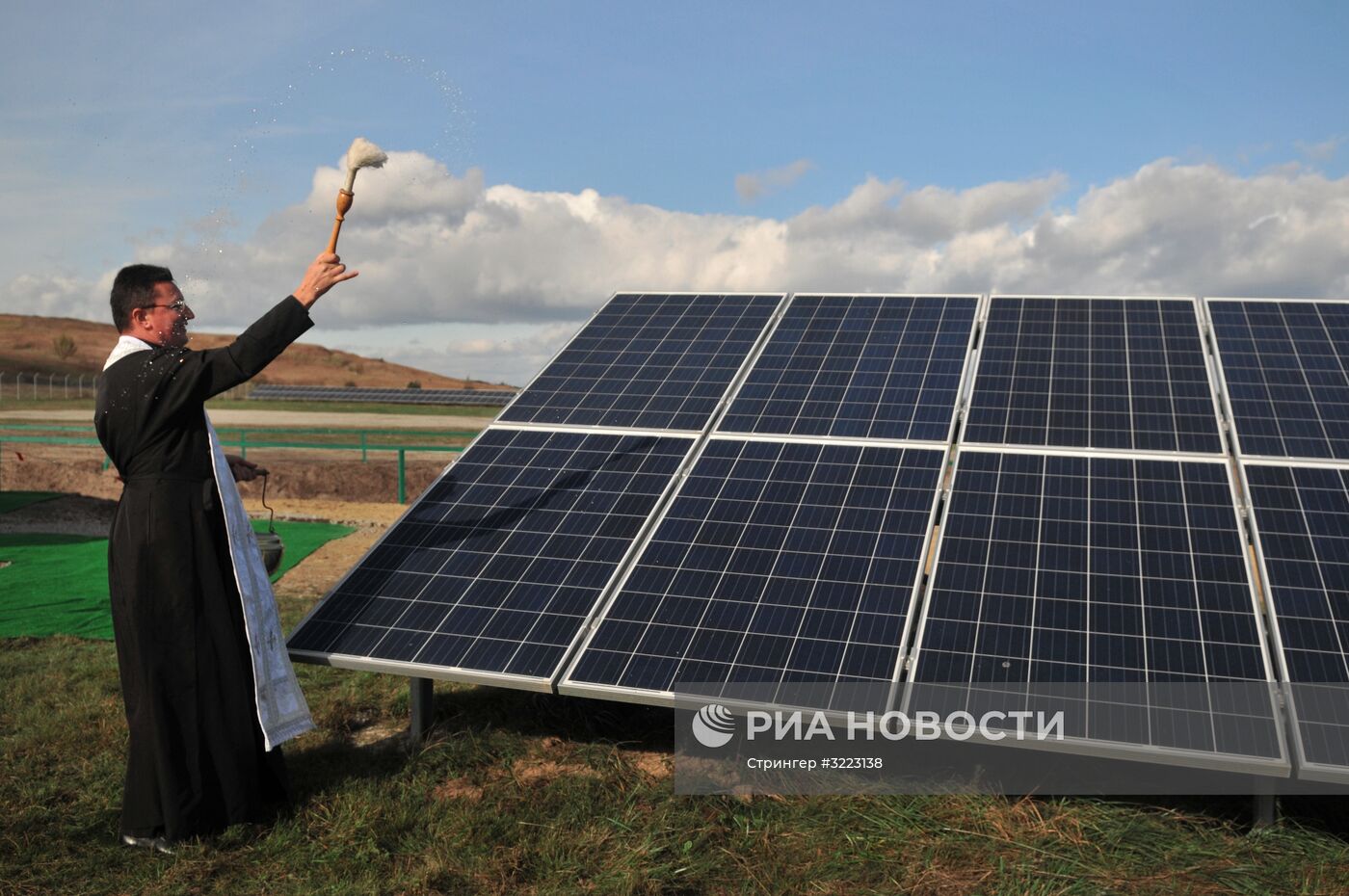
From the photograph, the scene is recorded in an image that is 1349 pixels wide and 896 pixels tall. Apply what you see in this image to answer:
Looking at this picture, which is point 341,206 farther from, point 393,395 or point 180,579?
point 393,395

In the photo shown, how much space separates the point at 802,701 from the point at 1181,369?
15.3 ft

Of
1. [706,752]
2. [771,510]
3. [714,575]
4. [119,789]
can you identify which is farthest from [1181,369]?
[119,789]

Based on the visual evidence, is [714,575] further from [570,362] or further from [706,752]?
[570,362]

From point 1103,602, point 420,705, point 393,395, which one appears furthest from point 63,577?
point 393,395

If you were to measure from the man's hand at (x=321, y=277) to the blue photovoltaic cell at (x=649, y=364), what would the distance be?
293 centimetres

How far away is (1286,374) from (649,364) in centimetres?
518

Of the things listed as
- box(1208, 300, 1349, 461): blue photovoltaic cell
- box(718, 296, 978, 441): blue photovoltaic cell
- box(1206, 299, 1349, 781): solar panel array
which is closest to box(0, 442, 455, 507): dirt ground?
box(718, 296, 978, 441): blue photovoltaic cell

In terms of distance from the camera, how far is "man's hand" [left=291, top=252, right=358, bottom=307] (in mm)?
6035

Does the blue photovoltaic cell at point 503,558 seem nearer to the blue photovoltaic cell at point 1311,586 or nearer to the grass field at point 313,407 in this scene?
the blue photovoltaic cell at point 1311,586

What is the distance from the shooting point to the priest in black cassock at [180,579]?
603 cm

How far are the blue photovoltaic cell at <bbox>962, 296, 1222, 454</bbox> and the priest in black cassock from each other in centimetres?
507

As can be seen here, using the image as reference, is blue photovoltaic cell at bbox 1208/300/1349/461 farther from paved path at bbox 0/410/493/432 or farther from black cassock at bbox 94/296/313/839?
paved path at bbox 0/410/493/432

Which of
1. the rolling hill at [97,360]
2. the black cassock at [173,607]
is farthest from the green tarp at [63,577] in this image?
the rolling hill at [97,360]

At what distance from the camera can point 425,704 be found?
7.36 meters
